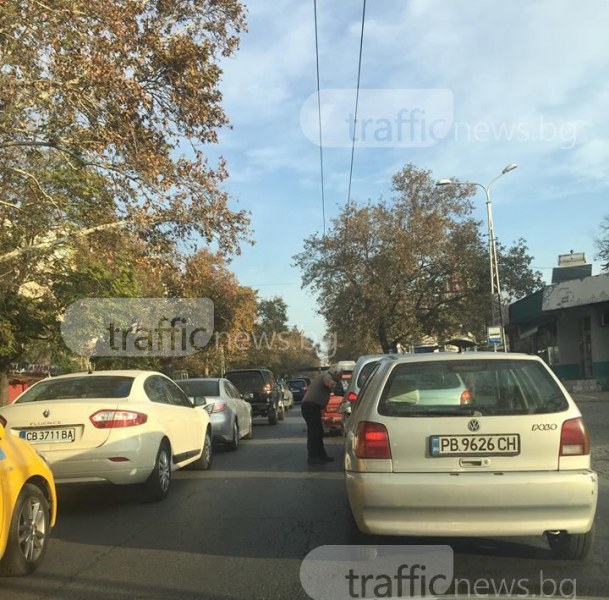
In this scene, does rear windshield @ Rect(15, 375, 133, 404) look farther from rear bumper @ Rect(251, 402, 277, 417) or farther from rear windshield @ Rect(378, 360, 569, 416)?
rear bumper @ Rect(251, 402, 277, 417)

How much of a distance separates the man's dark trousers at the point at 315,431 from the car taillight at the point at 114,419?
3820 millimetres

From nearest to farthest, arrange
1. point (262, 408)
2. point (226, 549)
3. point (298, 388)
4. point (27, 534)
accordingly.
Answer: point (27, 534), point (226, 549), point (262, 408), point (298, 388)

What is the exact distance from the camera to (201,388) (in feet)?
41.4

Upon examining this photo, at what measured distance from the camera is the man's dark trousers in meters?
10.4

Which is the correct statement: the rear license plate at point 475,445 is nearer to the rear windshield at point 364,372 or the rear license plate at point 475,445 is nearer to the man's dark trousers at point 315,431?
the man's dark trousers at point 315,431

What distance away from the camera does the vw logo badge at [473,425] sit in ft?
15.3

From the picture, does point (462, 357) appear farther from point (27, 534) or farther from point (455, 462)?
point (27, 534)

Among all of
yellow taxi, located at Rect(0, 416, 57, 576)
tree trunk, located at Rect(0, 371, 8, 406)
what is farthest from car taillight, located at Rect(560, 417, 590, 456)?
tree trunk, located at Rect(0, 371, 8, 406)

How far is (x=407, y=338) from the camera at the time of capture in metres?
38.1

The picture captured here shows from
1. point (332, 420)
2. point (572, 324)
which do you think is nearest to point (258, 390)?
point (332, 420)

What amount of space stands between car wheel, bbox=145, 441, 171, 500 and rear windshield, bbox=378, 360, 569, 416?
11.4ft

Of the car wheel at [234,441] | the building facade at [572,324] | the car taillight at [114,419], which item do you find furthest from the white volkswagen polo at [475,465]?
the building facade at [572,324]

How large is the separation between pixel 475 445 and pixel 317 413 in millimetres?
5980

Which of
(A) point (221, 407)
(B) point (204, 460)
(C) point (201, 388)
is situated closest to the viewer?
(B) point (204, 460)
